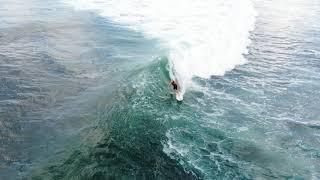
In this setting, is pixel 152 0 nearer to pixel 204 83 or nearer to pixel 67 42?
pixel 67 42

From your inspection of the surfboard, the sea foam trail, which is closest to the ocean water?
the sea foam trail

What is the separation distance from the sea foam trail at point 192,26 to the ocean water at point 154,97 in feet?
0.42

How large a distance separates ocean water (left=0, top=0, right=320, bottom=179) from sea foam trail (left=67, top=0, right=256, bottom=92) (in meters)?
0.13

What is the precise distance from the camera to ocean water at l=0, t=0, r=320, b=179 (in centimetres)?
1255

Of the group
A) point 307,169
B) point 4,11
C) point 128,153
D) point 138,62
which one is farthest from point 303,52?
point 4,11

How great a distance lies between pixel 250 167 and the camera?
503 inches

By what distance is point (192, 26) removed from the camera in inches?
1102

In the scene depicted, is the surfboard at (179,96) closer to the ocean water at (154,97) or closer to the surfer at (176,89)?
the surfer at (176,89)

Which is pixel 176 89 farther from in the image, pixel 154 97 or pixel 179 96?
pixel 154 97

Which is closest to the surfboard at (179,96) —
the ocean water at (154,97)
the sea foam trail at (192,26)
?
the ocean water at (154,97)

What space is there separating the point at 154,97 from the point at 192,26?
12.7 metres

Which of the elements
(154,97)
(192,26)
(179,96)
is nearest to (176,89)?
(179,96)

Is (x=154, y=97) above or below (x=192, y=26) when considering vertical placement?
above

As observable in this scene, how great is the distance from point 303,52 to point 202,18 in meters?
8.29
